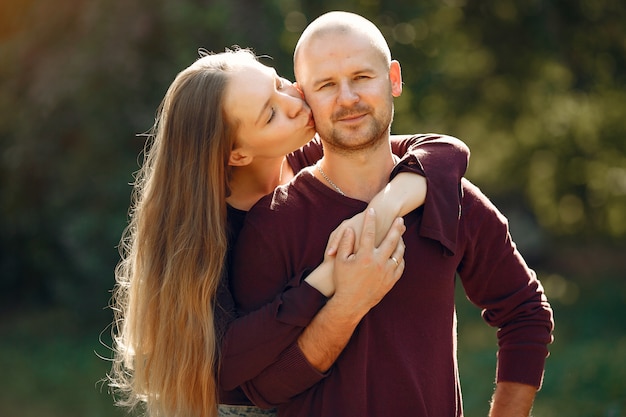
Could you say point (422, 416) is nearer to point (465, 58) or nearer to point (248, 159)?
point (248, 159)

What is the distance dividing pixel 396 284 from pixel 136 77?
5964mm

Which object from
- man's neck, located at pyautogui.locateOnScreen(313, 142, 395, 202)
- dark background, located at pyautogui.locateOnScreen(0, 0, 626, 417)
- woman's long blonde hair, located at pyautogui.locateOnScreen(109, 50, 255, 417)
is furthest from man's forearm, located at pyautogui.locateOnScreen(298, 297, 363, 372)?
dark background, located at pyautogui.locateOnScreen(0, 0, 626, 417)

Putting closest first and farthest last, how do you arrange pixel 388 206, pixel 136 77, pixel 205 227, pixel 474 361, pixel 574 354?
pixel 388 206
pixel 205 227
pixel 574 354
pixel 474 361
pixel 136 77

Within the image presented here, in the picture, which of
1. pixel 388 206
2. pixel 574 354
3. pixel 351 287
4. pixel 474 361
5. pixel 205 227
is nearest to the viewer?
pixel 351 287

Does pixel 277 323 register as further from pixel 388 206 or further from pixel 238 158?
pixel 238 158

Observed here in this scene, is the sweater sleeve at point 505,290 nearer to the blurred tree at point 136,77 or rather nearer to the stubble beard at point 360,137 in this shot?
the stubble beard at point 360,137

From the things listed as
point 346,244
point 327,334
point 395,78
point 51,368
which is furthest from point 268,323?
point 51,368

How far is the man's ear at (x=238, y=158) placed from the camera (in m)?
3.12

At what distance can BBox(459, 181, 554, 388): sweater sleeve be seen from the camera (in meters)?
2.99

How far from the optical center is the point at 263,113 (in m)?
3.10

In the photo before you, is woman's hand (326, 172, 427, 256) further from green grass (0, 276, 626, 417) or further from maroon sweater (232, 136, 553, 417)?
green grass (0, 276, 626, 417)

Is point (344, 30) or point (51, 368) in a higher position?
point (344, 30)

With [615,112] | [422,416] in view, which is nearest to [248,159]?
[422,416]

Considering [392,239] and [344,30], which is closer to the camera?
[392,239]
